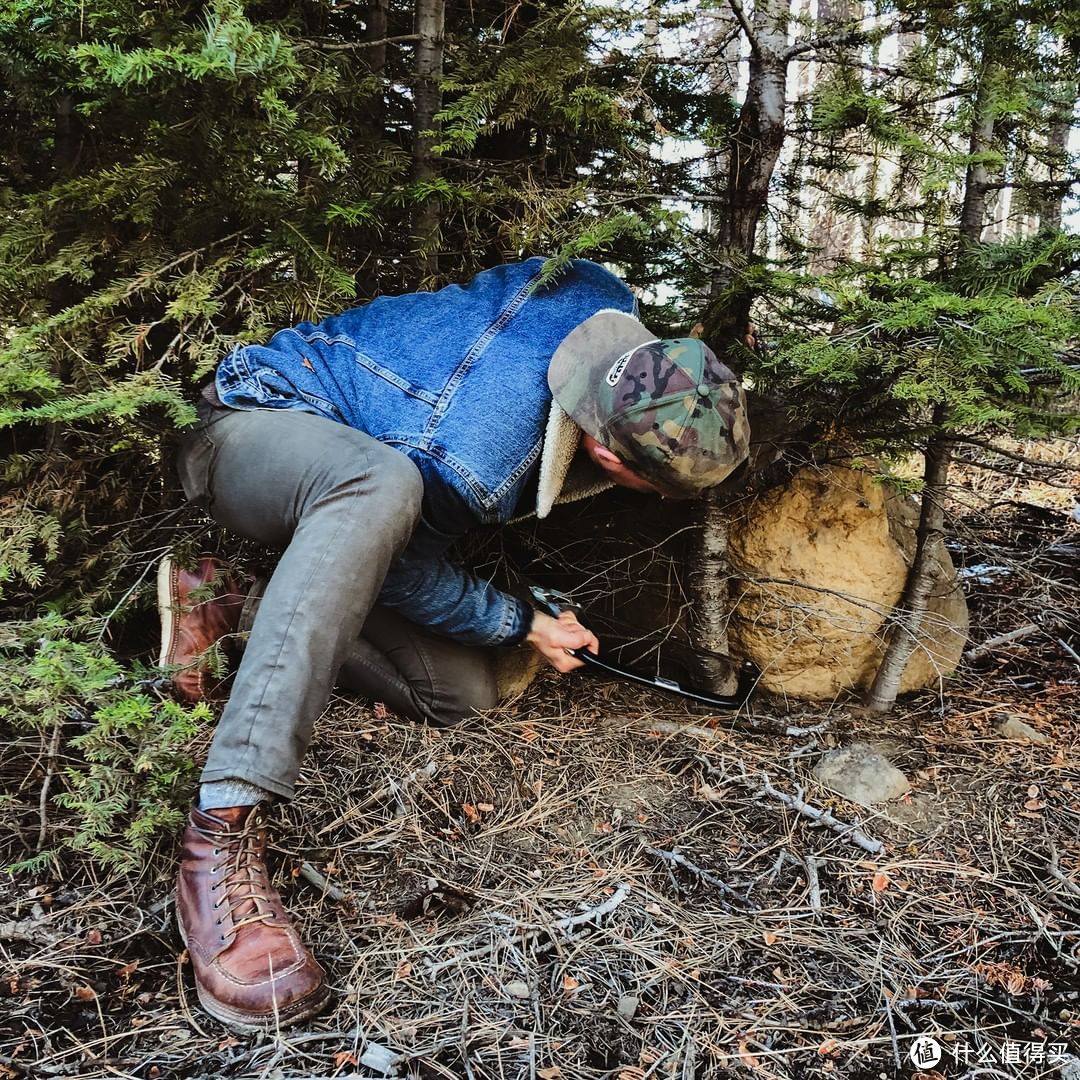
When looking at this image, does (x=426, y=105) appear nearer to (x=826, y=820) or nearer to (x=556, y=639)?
(x=556, y=639)

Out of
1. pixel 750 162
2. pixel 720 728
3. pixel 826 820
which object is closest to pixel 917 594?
pixel 720 728

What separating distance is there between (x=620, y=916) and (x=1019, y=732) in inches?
66.5

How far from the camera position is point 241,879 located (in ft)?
6.11

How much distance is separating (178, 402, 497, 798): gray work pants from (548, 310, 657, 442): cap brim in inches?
20.1

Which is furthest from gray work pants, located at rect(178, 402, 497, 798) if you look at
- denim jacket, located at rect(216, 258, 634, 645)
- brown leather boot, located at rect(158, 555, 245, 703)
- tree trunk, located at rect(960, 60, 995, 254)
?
tree trunk, located at rect(960, 60, 995, 254)

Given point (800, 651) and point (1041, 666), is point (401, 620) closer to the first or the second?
point (800, 651)

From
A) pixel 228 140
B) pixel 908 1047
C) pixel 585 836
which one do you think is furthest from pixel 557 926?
pixel 228 140

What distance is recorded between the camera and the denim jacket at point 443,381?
238 centimetres

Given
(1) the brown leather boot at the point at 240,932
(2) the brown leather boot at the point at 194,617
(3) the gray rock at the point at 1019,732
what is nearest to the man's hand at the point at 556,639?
(2) the brown leather boot at the point at 194,617

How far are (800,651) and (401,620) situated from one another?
1.49m

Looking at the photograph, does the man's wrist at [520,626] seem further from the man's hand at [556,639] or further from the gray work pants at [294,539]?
the gray work pants at [294,539]

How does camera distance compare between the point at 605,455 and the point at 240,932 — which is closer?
the point at 240,932

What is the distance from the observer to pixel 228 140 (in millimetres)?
2311

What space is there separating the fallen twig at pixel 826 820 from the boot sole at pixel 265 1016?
1.43 meters
